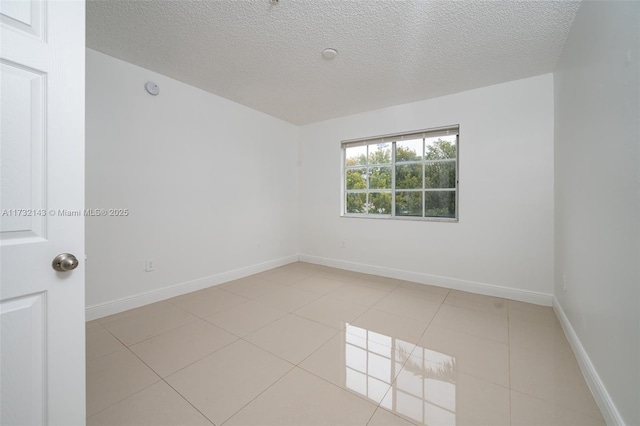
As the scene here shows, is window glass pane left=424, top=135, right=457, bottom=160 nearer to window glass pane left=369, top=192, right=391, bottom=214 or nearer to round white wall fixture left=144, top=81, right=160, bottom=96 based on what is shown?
window glass pane left=369, top=192, right=391, bottom=214

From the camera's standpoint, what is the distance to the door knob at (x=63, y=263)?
880 mm

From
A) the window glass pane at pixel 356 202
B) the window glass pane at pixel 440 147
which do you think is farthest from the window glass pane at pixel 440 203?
the window glass pane at pixel 356 202

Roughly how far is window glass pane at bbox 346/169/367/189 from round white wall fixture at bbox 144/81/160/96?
2.77m

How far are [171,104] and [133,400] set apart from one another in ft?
9.19

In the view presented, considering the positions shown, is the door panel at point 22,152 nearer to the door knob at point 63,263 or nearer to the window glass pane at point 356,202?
the door knob at point 63,263

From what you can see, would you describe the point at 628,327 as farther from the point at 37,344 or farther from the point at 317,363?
the point at 37,344

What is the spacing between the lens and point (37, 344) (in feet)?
2.85

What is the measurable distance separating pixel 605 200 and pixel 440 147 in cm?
218

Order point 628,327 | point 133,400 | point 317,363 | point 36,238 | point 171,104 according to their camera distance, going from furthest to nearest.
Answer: point 171,104, point 317,363, point 133,400, point 628,327, point 36,238

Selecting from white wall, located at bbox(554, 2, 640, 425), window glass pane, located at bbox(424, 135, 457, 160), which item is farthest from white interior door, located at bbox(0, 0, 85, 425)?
window glass pane, located at bbox(424, 135, 457, 160)

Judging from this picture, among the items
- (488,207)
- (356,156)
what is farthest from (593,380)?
(356,156)

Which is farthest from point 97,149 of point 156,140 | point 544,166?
point 544,166

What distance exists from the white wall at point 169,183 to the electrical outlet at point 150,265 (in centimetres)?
4

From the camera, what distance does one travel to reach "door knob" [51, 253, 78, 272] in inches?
34.6
